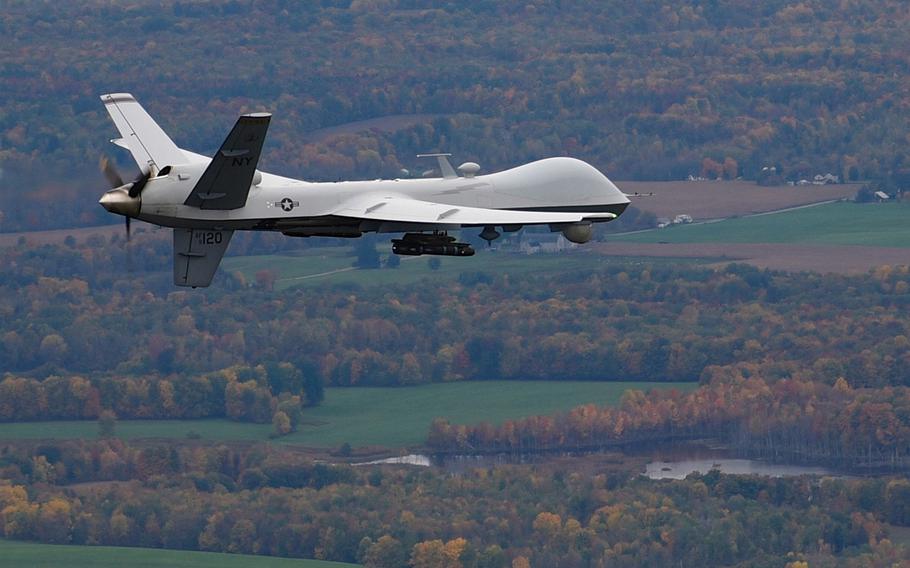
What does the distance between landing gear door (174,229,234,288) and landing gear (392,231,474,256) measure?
604 cm

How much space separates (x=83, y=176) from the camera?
90.7 m

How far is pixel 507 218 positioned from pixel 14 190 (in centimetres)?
2923

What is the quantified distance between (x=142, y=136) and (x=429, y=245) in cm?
1355

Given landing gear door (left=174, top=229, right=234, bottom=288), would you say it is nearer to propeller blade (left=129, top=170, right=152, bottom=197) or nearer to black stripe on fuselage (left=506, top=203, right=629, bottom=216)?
propeller blade (left=129, top=170, right=152, bottom=197)

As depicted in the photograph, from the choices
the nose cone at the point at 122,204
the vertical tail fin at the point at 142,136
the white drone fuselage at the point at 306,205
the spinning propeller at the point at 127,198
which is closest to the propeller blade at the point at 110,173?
the white drone fuselage at the point at 306,205

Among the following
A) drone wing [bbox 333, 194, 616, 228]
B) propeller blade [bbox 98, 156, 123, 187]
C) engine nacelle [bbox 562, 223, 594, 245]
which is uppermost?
propeller blade [bbox 98, 156, 123, 187]

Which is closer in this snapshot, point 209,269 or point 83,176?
point 209,269

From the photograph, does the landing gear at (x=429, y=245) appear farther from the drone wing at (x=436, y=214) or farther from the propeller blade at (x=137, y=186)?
the propeller blade at (x=137, y=186)

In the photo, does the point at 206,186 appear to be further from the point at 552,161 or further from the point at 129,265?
the point at 552,161

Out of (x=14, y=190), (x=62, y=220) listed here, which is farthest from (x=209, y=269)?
(x=62, y=220)

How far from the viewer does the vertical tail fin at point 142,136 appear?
84.1m

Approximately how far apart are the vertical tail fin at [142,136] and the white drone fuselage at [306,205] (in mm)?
3374

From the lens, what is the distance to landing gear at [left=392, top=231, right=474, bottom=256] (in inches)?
3108

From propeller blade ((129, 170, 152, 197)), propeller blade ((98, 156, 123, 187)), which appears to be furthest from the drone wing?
propeller blade ((98, 156, 123, 187))
